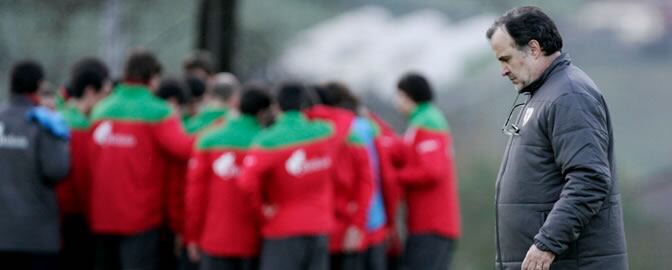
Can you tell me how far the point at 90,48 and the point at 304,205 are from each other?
10.6 m

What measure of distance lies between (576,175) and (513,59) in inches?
23.9

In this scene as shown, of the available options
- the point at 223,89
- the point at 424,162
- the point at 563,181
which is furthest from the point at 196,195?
the point at 563,181

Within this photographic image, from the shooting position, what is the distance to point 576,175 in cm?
527

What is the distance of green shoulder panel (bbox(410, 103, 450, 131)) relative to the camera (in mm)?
10086

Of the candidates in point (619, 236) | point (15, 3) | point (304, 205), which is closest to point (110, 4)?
point (15, 3)

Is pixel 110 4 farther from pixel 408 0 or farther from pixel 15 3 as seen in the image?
pixel 408 0

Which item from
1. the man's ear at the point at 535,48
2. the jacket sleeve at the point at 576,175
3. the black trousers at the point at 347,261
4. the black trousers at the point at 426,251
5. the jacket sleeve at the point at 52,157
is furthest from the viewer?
the black trousers at the point at 426,251

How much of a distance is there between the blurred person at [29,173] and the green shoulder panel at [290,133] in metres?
1.44

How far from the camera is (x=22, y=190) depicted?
362 inches

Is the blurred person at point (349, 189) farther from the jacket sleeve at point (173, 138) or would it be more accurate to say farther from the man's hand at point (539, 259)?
the man's hand at point (539, 259)

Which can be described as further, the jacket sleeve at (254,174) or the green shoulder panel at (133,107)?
the green shoulder panel at (133,107)

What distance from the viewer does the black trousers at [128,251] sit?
9.74 metres

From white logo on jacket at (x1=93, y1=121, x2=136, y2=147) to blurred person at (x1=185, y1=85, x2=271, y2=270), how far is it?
66cm

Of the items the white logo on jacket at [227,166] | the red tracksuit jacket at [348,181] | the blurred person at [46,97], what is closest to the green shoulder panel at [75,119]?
the blurred person at [46,97]
